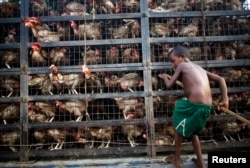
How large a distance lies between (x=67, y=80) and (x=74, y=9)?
157cm

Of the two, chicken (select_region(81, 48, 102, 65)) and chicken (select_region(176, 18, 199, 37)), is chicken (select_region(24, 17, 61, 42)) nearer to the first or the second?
chicken (select_region(81, 48, 102, 65))

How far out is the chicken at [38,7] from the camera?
235 inches

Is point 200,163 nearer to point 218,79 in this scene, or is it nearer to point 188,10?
point 218,79

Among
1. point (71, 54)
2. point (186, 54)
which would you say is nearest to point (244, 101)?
point (186, 54)

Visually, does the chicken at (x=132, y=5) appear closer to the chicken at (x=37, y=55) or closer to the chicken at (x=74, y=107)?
the chicken at (x=37, y=55)

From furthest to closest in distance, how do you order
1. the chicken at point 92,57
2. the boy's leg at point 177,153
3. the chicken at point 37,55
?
1. the chicken at point 92,57
2. the chicken at point 37,55
3. the boy's leg at point 177,153

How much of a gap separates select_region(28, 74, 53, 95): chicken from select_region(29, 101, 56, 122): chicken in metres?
0.24

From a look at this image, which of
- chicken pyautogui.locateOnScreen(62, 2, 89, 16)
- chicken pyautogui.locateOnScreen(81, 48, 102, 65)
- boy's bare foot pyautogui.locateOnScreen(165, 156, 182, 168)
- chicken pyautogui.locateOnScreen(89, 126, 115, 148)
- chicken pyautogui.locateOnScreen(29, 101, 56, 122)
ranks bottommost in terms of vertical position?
boy's bare foot pyautogui.locateOnScreen(165, 156, 182, 168)

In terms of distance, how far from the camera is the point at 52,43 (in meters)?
5.84

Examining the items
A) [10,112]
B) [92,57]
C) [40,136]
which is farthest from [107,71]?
[10,112]

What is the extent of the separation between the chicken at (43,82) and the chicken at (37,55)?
30 cm

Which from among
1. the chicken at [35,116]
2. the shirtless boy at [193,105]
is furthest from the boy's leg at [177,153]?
the chicken at [35,116]

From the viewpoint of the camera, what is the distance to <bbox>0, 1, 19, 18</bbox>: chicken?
5.91 meters

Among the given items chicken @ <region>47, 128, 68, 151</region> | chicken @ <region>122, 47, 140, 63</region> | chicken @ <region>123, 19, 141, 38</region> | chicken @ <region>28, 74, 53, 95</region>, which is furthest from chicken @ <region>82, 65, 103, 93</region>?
chicken @ <region>123, 19, 141, 38</region>
